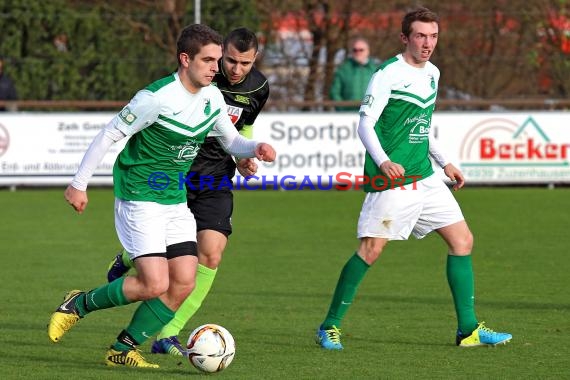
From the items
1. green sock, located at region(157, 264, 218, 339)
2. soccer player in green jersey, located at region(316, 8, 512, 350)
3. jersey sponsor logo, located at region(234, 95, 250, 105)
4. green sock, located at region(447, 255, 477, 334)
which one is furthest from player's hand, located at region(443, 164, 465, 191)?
green sock, located at region(157, 264, 218, 339)

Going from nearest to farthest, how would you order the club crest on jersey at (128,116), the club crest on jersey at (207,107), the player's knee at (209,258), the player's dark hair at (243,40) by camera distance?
the club crest on jersey at (128,116), the club crest on jersey at (207,107), the player's dark hair at (243,40), the player's knee at (209,258)

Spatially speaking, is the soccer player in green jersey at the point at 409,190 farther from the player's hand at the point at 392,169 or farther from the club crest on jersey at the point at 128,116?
the club crest on jersey at the point at 128,116

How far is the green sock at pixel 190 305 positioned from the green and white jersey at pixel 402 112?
1.09 metres

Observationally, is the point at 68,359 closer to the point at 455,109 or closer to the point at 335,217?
the point at 335,217

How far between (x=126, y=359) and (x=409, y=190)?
6.53ft

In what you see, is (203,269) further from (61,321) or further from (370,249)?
(61,321)

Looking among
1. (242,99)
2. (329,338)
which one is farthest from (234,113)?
(329,338)

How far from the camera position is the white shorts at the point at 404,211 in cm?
758

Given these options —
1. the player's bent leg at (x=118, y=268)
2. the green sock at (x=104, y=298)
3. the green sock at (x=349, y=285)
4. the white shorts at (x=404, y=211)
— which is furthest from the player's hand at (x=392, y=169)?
the player's bent leg at (x=118, y=268)

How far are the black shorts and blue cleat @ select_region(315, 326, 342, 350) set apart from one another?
0.84m

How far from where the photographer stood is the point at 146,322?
674 centimetres

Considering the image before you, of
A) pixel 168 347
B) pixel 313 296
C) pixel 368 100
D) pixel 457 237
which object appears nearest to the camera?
pixel 168 347

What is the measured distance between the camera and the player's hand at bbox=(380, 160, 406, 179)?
7172 mm

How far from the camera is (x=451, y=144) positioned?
17656mm
